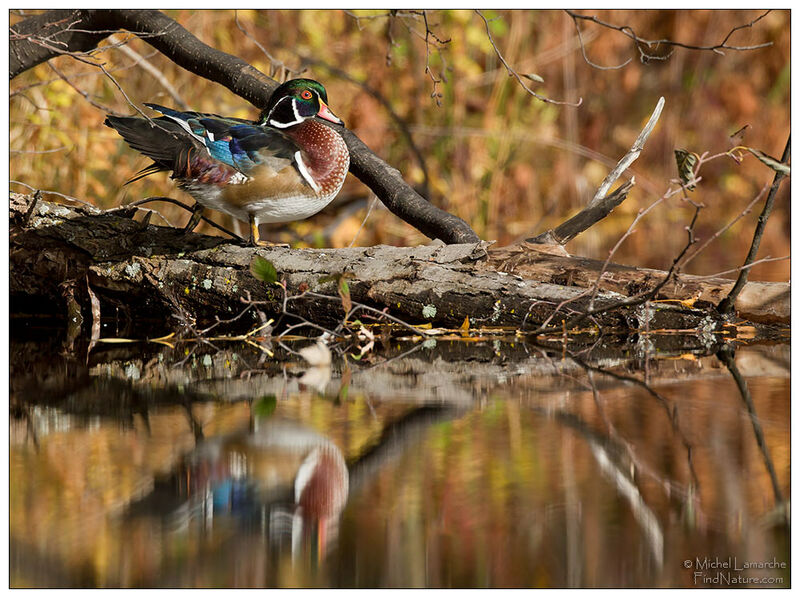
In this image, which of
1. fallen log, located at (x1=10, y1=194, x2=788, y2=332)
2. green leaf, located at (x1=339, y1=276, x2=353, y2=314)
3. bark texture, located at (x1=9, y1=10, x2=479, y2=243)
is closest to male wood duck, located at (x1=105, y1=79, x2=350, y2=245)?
fallen log, located at (x1=10, y1=194, x2=788, y2=332)

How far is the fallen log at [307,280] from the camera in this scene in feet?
10.6

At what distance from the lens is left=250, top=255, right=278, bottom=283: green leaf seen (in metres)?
3.15

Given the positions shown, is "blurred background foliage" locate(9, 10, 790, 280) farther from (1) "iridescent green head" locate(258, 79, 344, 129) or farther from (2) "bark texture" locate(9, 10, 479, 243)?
(1) "iridescent green head" locate(258, 79, 344, 129)

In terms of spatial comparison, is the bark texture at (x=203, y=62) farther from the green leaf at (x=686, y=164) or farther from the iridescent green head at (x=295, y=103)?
the green leaf at (x=686, y=164)

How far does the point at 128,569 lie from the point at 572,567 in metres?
0.62

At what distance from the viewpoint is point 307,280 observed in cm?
335

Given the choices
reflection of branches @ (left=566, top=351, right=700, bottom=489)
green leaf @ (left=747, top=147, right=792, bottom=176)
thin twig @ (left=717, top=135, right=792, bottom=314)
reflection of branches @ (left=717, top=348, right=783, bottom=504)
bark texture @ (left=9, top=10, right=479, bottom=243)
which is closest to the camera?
reflection of branches @ (left=717, top=348, right=783, bottom=504)

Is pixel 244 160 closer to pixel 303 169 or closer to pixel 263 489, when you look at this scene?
pixel 303 169

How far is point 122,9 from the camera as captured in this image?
413 centimetres

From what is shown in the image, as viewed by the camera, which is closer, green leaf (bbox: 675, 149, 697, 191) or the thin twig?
green leaf (bbox: 675, 149, 697, 191)

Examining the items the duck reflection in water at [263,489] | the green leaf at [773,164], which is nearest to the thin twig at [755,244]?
the green leaf at [773,164]

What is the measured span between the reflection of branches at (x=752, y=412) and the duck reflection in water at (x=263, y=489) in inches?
29.3

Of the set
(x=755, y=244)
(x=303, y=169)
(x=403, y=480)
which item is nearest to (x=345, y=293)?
(x=303, y=169)

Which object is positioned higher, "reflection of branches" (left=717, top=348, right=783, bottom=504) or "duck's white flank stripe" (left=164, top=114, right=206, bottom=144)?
"duck's white flank stripe" (left=164, top=114, right=206, bottom=144)
